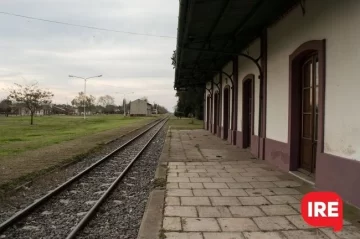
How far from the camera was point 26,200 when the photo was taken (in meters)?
7.21

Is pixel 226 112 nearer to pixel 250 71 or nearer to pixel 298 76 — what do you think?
pixel 250 71

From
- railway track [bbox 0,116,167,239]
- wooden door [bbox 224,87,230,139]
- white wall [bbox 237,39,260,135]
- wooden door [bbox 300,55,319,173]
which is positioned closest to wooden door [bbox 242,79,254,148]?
white wall [bbox 237,39,260,135]

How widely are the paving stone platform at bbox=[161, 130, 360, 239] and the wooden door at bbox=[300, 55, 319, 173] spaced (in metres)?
0.62

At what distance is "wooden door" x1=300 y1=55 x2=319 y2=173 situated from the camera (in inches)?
313

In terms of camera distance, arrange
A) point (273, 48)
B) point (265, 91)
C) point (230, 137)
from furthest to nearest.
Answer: point (230, 137)
point (265, 91)
point (273, 48)

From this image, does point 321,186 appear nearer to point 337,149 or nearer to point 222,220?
point 337,149

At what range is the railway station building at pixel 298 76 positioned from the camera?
237 inches

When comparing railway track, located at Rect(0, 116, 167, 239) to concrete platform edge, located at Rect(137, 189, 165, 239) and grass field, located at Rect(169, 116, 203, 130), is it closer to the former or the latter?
concrete platform edge, located at Rect(137, 189, 165, 239)

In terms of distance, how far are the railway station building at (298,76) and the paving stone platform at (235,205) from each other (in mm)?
806

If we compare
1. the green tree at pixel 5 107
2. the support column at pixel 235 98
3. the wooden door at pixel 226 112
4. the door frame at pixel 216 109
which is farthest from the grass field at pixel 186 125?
the green tree at pixel 5 107

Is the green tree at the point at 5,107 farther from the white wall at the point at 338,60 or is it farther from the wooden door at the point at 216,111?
the white wall at the point at 338,60

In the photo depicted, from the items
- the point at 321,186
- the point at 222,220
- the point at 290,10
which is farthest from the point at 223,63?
the point at 222,220

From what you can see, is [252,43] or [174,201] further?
[252,43]

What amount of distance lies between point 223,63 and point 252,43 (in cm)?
631
